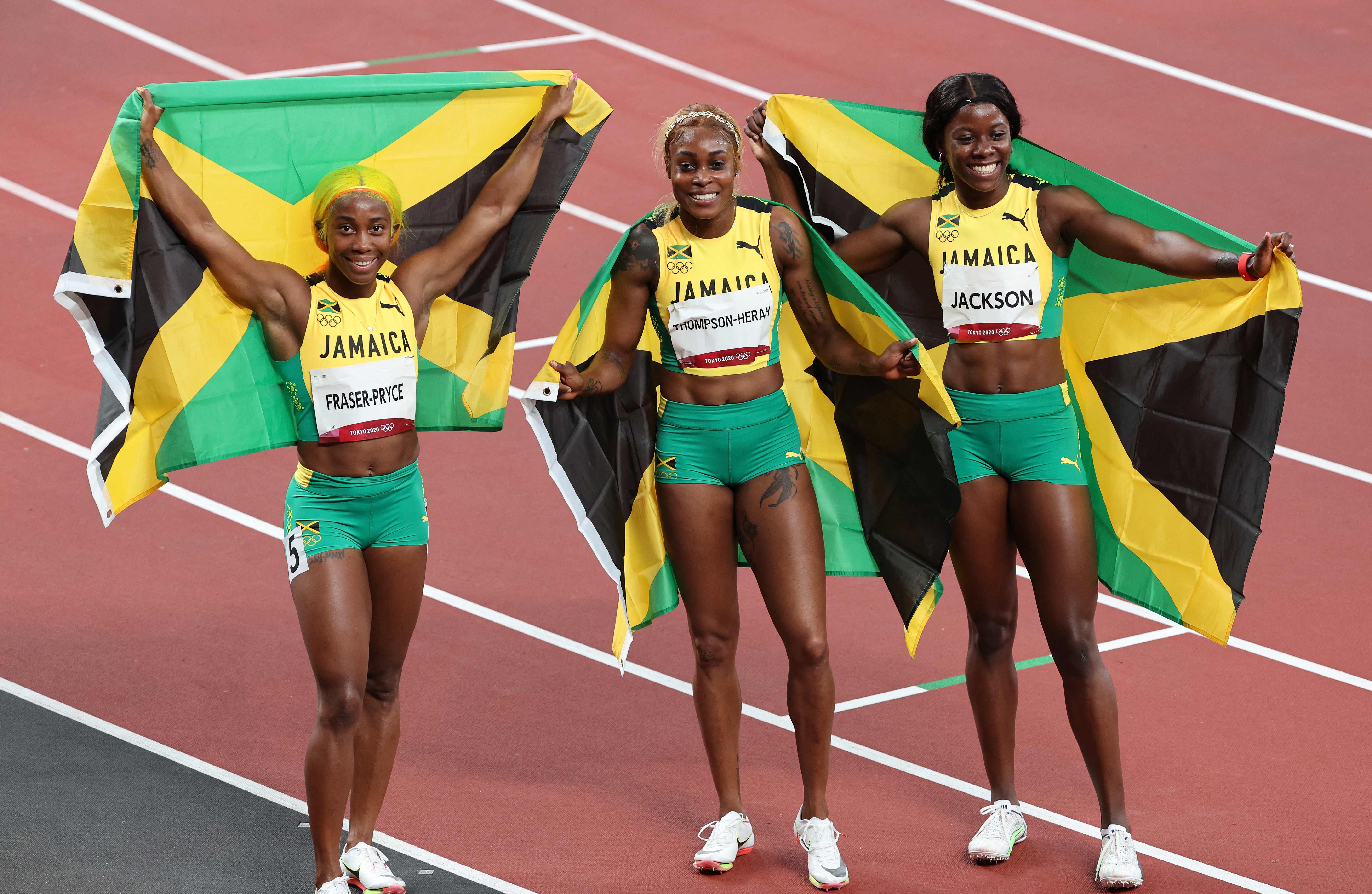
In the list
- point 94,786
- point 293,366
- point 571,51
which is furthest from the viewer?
point 571,51

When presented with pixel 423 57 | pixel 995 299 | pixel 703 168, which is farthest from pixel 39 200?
pixel 995 299

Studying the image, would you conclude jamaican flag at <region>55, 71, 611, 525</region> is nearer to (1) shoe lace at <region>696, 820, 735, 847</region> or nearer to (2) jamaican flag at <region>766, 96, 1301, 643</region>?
(2) jamaican flag at <region>766, 96, 1301, 643</region>

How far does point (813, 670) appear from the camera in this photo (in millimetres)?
5172

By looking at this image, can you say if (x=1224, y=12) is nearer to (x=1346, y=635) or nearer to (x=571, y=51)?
(x=571, y=51)

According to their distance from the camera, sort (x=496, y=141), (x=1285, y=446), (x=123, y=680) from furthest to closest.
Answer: (x=1285, y=446)
(x=123, y=680)
(x=496, y=141)

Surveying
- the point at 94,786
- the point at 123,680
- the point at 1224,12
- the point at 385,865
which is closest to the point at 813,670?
the point at 385,865

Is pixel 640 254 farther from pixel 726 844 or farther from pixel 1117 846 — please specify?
pixel 1117 846

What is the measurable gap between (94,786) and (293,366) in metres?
2.05

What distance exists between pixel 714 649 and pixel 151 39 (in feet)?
32.0

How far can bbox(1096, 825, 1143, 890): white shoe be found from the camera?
5.20 m

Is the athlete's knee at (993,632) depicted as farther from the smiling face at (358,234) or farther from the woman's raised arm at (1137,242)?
the smiling face at (358,234)

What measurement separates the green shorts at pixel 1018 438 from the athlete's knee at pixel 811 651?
2.38 ft

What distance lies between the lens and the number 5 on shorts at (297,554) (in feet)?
16.1

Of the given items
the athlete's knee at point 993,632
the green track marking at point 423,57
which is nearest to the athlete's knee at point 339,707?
the athlete's knee at point 993,632
